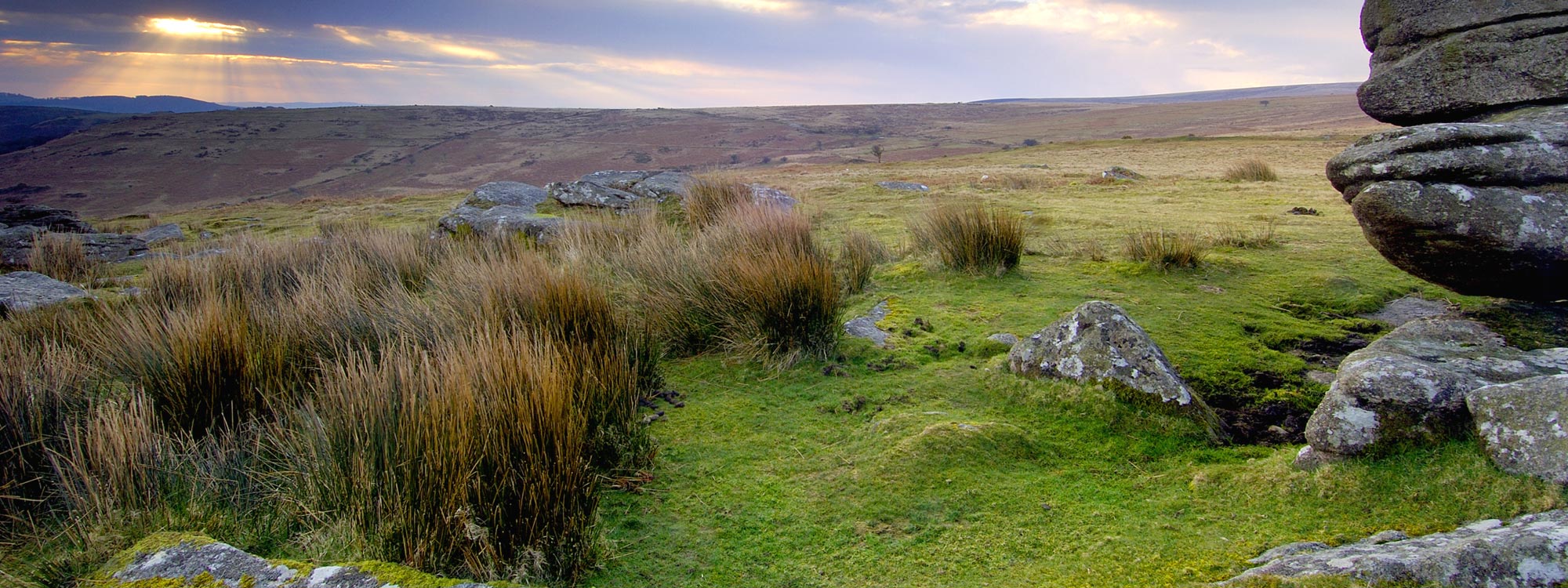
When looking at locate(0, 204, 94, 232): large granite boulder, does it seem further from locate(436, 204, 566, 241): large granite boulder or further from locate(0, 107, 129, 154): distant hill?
locate(0, 107, 129, 154): distant hill

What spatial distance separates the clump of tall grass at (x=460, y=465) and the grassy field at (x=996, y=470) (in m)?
0.18

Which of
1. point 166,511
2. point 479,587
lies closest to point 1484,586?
point 479,587

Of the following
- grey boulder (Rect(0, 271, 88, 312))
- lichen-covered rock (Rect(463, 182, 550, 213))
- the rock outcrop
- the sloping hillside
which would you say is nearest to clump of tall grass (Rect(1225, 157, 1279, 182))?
the rock outcrop

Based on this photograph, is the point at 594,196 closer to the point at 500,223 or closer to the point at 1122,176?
the point at 500,223

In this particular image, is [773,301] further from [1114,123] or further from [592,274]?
[1114,123]

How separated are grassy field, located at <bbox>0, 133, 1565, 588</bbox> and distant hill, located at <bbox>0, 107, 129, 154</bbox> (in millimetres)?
120473

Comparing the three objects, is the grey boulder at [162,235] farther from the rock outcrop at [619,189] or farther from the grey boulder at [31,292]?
the grey boulder at [31,292]

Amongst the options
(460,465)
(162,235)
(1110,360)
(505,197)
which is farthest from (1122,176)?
(162,235)

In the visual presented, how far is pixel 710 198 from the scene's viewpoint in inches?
413

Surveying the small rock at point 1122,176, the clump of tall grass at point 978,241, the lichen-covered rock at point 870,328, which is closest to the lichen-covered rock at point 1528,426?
the lichen-covered rock at point 870,328

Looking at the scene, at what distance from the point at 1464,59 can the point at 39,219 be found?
23.5m

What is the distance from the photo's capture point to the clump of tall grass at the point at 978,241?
7555 millimetres

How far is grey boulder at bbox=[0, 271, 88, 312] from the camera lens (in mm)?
6109

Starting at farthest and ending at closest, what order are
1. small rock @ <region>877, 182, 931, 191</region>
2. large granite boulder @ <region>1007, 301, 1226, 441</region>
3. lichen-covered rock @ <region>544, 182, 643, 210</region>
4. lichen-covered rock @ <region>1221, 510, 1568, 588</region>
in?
1. small rock @ <region>877, 182, 931, 191</region>
2. lichen-covered rock @ <region>544, 182, 643, 210</region>
3. large granite boulder @ <region>1007, 301, 1226, 441</region>
4. lichen-covered rock @ <region>1221, 510, 1568, 588</region>
